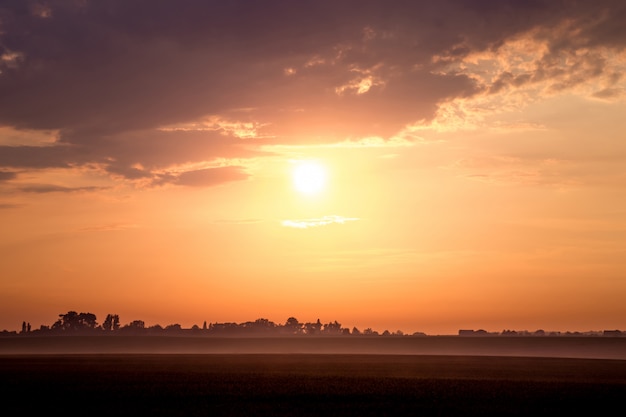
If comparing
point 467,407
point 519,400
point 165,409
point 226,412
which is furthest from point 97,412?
point 519,400

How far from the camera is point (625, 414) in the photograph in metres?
45.2

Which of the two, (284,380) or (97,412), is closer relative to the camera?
(97,412)

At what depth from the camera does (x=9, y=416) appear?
139ft

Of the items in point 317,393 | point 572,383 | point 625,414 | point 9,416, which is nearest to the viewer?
point 9,416

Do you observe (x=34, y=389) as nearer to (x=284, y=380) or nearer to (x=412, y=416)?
(x=284, y=380)

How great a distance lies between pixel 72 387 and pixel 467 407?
113 ft

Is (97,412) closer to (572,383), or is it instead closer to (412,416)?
(412,416)

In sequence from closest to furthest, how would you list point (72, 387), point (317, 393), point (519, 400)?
point (519, 400) → point (317, 393) → point (72, 387)

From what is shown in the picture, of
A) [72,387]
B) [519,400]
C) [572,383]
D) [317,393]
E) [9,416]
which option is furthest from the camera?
[572,383]

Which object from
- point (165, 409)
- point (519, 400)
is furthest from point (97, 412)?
point (519, 400)

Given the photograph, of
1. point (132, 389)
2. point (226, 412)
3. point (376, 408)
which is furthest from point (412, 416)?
point (132, 389)

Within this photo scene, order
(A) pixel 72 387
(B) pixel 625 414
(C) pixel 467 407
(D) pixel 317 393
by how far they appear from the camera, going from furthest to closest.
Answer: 1. (A) pixel 72 387
2. (D) pixel 317 393
3. (C) pixel 467 407
4. (B) pixel 625 414

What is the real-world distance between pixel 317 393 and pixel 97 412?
64.0 feet

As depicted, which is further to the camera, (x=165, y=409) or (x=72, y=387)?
(x=72, y=387)
